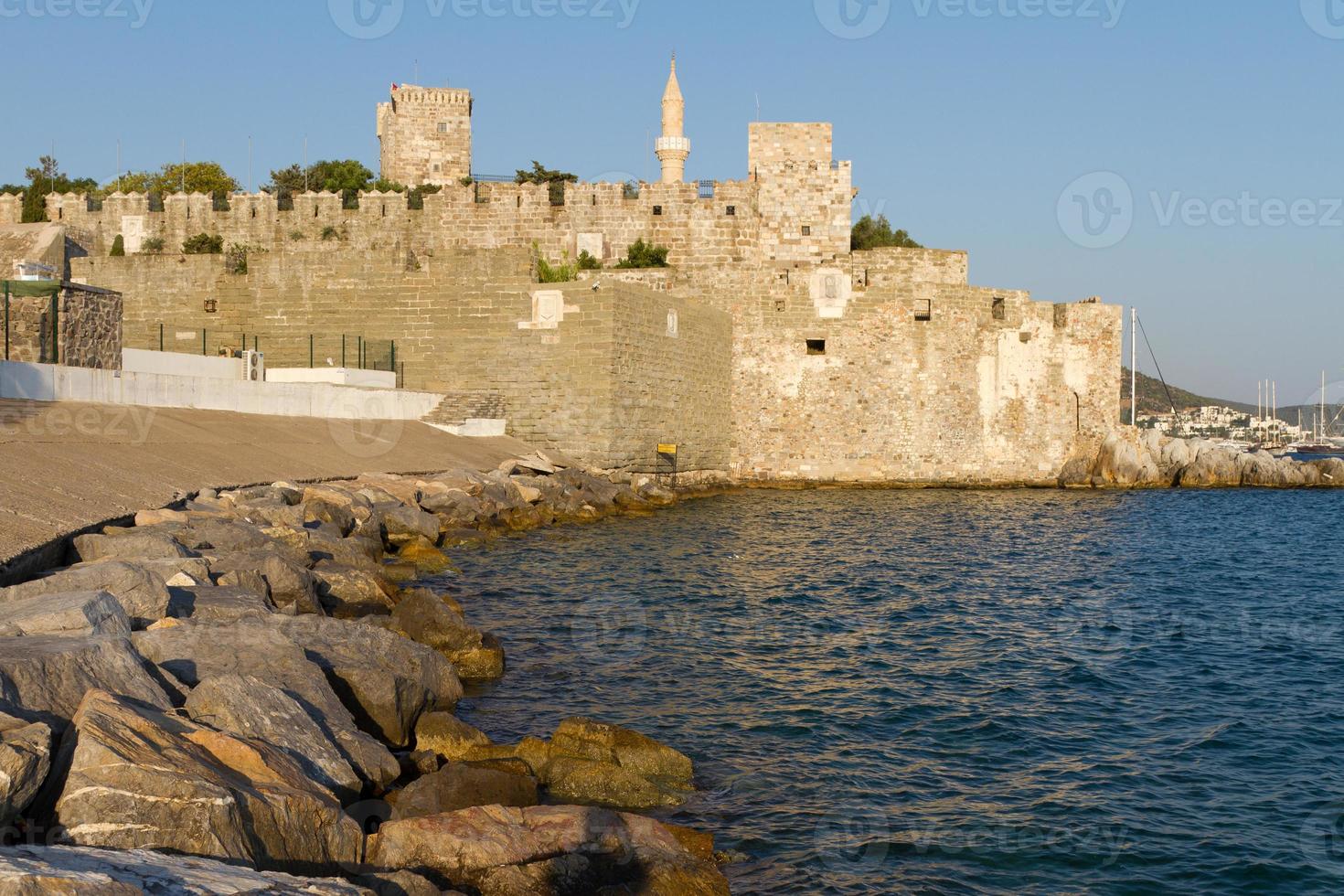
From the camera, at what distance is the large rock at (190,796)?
445 centimetres

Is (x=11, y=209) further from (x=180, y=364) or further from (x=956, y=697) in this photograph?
(x=956, y=697)

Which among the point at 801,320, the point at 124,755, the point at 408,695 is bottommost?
the point at 408,695

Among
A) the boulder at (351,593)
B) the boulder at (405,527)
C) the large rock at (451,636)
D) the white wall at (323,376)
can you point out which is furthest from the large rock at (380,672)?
the white wall at (323,376)

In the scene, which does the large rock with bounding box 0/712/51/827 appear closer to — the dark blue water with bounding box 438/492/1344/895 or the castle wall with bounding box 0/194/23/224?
the dark blue water with bounding box 438/492/1344/895

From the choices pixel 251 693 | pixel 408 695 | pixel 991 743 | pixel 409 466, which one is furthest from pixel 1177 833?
pixel 409 466

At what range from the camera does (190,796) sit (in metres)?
4.58

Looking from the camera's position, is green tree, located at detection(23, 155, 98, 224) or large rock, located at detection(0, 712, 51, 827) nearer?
large rock, located at detection(0, 712, 51, 827)

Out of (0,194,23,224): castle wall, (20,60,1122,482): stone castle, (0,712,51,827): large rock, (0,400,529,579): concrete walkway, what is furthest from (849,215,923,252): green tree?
(0,712,51,827): large rock

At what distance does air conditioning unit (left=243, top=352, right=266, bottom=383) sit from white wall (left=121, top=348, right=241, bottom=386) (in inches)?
12.1

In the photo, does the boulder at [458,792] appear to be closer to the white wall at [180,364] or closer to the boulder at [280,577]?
the boulder at [280,577]

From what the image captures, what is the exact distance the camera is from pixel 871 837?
6641mm

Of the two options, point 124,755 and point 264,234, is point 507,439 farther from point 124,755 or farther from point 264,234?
point 124,755

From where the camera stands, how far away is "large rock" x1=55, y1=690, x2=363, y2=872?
14.6 feet

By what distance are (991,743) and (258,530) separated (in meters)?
7.67
